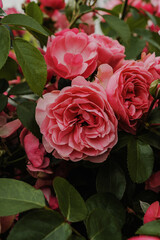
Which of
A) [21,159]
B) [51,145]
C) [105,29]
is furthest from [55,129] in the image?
[105,29]

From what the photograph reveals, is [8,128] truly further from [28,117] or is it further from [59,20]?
[59,20]

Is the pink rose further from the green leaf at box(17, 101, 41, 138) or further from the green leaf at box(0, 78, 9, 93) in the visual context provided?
the green leaf at box(0, 78, 9, 93)

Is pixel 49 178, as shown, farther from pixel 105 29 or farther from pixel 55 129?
pixel 105 29

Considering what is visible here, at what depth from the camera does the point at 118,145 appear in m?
0.44

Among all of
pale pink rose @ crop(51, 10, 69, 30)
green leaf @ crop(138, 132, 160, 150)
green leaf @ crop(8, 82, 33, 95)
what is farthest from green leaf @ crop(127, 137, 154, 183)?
pale pink rose @ crop(51, 10, 69, 30)

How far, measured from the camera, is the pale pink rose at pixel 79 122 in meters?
0.40

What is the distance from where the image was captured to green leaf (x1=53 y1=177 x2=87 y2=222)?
0.33 m

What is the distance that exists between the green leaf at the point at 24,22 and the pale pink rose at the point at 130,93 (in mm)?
126

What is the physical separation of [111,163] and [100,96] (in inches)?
5.1

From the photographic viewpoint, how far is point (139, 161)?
1.39 feet

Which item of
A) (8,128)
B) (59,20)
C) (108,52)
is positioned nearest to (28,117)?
(8,128)

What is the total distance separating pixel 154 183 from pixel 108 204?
0.12 meters

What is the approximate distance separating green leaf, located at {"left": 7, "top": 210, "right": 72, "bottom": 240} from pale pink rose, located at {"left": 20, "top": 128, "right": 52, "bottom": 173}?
13cm

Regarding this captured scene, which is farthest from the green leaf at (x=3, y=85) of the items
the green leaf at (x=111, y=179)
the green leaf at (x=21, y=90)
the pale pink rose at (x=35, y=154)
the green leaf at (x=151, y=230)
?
the green leaf at (x=151, y=230)
